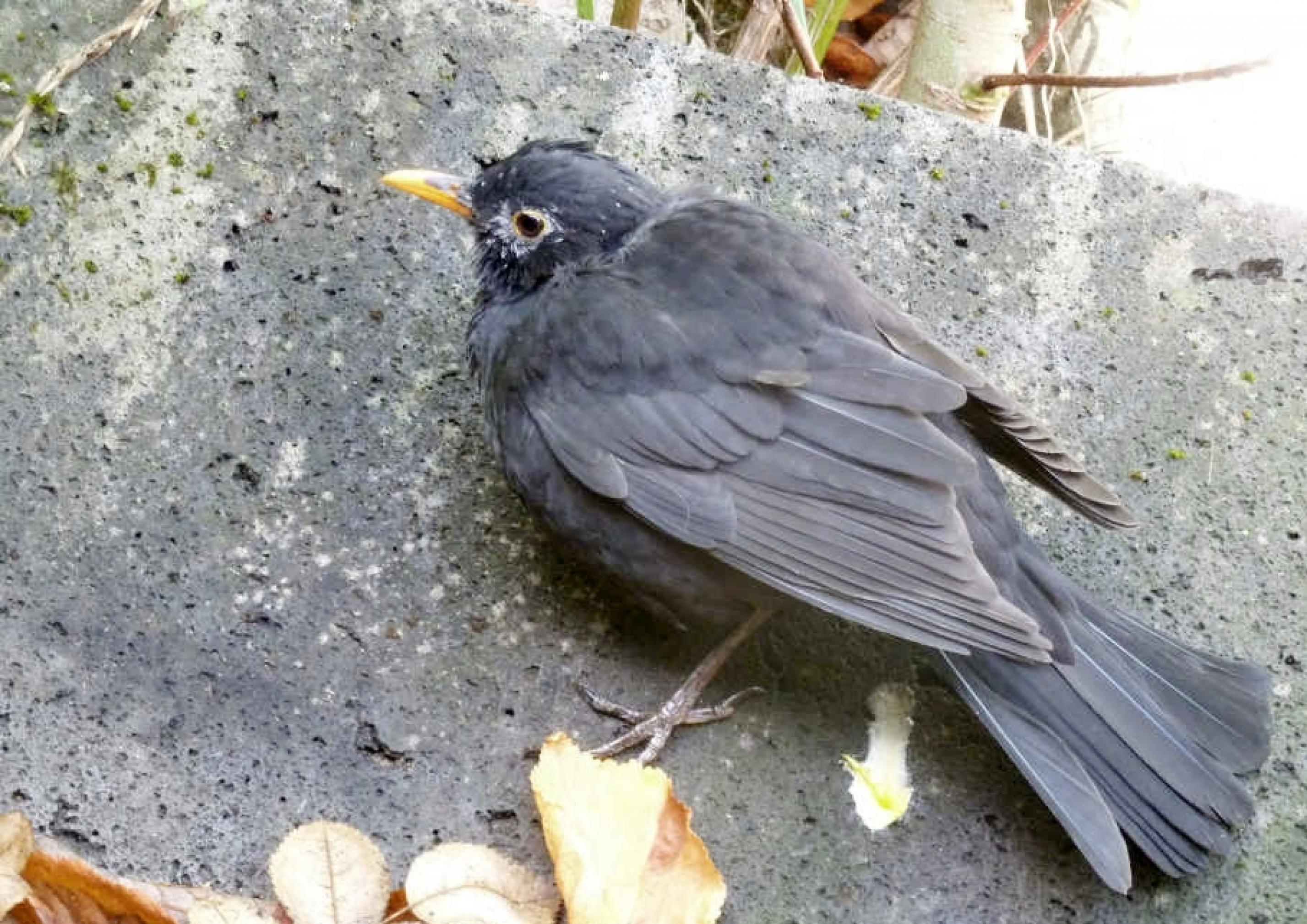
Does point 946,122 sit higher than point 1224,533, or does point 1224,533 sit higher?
point 946,122

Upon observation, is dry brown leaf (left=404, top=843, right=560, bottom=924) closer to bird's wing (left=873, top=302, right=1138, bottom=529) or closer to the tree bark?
bird's wing (left=873, top=302, right=1138, bottom=529)

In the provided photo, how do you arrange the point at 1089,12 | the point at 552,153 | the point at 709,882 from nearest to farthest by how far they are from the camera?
1. the point at 709,882
2. the point at 552,153
3. the point at 1089,12

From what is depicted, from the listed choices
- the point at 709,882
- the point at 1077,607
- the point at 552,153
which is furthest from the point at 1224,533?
the point at 552,153

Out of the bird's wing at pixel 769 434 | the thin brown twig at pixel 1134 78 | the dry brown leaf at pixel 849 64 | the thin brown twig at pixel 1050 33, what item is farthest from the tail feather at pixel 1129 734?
the dry brown leaf at pixel 849 64

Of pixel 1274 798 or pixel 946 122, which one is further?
pixel 946 122

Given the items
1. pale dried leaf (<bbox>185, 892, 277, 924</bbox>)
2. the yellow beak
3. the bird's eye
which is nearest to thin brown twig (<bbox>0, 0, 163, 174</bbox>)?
the yellow beak

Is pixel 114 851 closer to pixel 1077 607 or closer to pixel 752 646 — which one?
pixel 752 646
